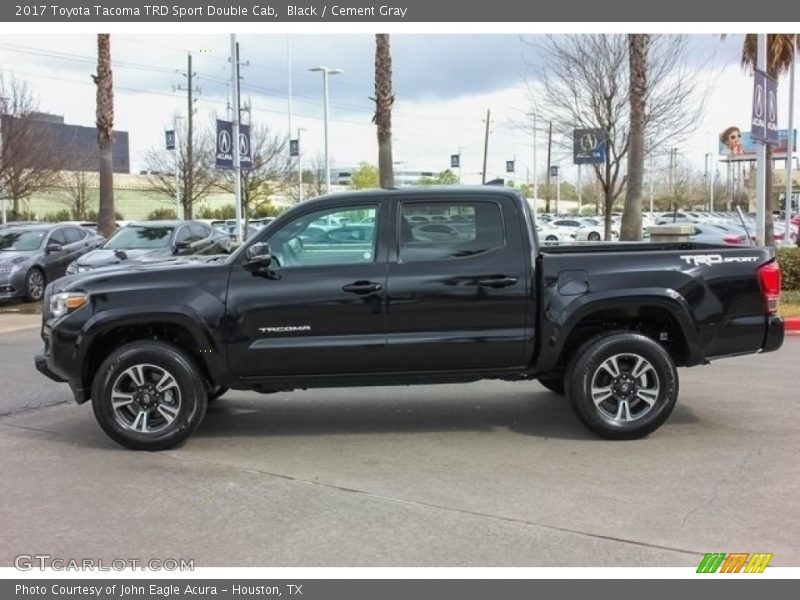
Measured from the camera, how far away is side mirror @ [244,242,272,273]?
18.7ft

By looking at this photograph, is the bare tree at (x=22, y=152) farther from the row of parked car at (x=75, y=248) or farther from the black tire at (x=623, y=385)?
the black tire at (x=623, y=385)

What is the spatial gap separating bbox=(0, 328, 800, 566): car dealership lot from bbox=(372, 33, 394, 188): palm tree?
42.5 feet

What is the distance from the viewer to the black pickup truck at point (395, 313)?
5.74 metres

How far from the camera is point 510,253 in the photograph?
588 cm

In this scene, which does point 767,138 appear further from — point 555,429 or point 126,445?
point 126,445

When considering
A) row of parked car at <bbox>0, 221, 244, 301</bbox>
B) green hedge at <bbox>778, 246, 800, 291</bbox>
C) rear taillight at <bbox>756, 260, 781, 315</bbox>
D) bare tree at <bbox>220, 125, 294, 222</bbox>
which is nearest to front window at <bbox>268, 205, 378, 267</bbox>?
rear taillight at <bbox>756, 260, 781, 315</bbox>

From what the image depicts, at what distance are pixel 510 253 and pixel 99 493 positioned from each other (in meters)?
3.36

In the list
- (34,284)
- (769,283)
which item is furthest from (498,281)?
(34,284)

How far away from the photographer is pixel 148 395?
5.83 metres

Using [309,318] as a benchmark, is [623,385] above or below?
below

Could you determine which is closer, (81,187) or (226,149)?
(226,149)

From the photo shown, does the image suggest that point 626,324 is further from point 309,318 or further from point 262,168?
point 262,168

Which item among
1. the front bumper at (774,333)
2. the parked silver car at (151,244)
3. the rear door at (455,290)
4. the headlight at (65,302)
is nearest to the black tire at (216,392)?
the headlight at (65,302)
